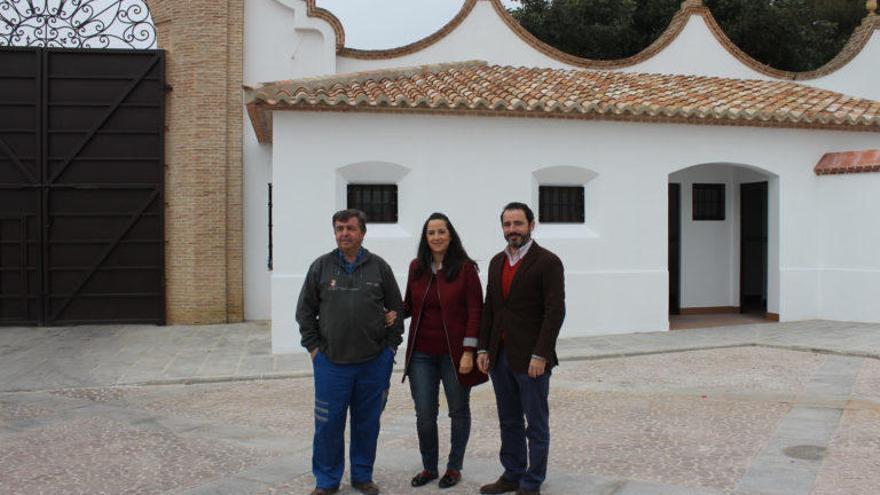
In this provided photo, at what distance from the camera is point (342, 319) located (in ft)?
15.2

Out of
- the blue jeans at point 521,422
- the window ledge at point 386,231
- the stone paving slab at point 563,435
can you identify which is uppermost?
the window ledge at point 386,231

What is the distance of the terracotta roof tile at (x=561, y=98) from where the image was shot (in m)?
10.4

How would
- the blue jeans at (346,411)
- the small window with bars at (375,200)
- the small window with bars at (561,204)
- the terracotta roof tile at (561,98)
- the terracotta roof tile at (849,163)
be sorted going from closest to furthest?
the blue jeans at (346,411) → the terracotta roof tile at (561,98) → the small window with bars at (375,200) → the small window with bars at (561,204) → the terracotta roof tile at (849,163)

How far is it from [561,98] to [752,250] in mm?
Answer: 5448

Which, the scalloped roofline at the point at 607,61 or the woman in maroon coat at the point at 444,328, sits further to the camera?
the scalloped roofline at the point at 607,61

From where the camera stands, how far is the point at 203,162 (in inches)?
540

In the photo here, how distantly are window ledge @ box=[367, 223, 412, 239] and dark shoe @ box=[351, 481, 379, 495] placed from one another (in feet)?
19.8

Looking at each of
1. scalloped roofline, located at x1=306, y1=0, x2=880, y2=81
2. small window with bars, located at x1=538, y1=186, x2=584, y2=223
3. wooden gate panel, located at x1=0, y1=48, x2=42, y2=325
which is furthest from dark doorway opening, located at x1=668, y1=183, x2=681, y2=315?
wooden gate panel, located at x1=0, y1=48, x2=42, y2=325

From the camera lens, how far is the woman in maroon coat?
473cm

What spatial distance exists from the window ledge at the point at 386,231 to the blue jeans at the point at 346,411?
19.3ft

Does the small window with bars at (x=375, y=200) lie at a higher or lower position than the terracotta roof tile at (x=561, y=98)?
lower

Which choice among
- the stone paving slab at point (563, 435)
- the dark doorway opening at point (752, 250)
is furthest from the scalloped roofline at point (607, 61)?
the stone paving slab at point (563, 435)

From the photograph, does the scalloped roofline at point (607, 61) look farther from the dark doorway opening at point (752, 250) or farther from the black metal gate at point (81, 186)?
the dark doorway opening at point (752, 250)

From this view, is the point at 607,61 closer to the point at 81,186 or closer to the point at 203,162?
the point at 203,162
